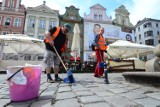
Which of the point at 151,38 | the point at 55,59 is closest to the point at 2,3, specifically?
the point at 55,59

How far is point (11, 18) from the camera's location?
24734mm

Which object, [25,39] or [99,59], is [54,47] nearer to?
[99,59]

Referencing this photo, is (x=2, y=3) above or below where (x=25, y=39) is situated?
above

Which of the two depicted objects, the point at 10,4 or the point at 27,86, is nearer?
the point at 27,86

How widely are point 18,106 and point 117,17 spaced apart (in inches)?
1201

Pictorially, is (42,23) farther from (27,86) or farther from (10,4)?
(27,86)

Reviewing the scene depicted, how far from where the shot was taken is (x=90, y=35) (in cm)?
2631

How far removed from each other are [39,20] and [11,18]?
4.42 metres

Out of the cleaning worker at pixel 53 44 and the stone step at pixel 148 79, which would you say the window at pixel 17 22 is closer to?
the cleaning worker at pixel 53 44

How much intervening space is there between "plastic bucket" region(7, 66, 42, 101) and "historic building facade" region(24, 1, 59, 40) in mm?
23910

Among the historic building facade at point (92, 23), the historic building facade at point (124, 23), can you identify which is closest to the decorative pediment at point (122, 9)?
the historic building facade at point (124, 23)

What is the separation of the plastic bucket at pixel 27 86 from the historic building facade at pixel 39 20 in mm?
23910

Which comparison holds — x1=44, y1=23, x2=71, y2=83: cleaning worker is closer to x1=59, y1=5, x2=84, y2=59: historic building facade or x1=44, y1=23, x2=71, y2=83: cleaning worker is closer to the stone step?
the stone step

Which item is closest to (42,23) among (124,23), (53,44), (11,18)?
(11,18)
